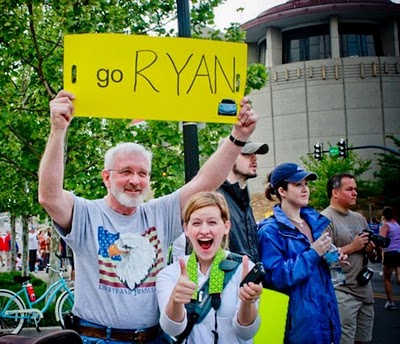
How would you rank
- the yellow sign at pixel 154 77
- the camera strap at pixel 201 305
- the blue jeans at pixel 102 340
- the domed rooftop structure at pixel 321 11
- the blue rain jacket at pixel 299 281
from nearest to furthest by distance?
the camera strap at pixel 201 305 < the blue jeans at pixel 102 340 < the yellow sign at pixel 154 77 < the blue rain jacket at pixel 299 281 < the domed rooftop structure at pixel 321 11

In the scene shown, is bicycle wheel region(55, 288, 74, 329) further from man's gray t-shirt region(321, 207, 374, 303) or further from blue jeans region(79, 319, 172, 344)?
blue jeans region(79, 319, 172, 344)

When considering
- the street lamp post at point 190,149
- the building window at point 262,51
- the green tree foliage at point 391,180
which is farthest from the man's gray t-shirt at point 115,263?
the building window at point 262,51

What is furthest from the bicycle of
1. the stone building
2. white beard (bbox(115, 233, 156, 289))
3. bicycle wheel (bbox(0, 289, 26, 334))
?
the stone building

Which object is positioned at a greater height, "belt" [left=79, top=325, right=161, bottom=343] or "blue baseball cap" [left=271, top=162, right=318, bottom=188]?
"blue baseball cap" [left=271, top=162, right=318, bottom=188]

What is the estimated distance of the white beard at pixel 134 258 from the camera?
Answer: 2.96 metres

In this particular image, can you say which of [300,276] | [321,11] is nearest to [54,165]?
[300,276]

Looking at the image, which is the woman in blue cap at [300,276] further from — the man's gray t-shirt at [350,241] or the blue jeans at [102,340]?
the man's gray t-shirt at [350,241]

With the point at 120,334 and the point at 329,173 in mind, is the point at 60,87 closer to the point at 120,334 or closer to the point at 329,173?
the point at 120,334

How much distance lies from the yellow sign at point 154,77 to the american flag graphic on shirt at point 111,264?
696 millimetres

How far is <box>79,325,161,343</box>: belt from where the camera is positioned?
2.90m

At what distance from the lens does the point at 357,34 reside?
57.0 meters

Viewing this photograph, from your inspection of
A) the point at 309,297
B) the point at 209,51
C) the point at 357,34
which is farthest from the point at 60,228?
the point at 357,34

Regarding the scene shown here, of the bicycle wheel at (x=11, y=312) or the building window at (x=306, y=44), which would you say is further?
the building window at (x=306, y=44)

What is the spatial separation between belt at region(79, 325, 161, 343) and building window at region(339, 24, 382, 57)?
2209 inches
